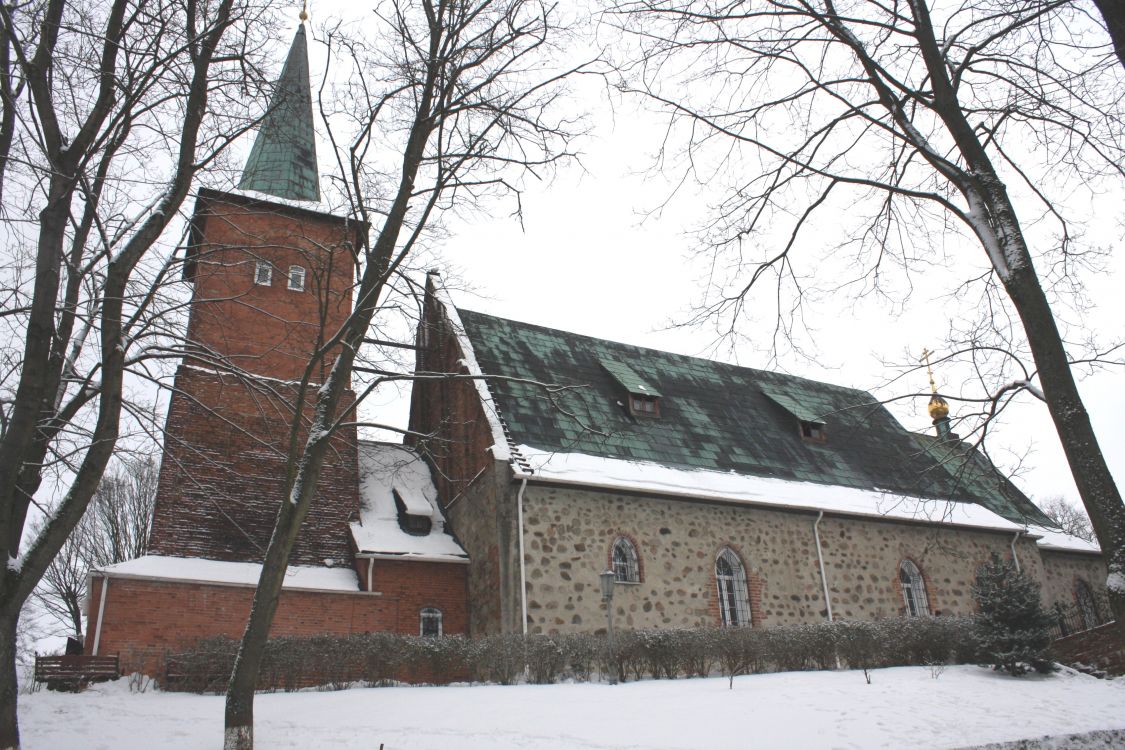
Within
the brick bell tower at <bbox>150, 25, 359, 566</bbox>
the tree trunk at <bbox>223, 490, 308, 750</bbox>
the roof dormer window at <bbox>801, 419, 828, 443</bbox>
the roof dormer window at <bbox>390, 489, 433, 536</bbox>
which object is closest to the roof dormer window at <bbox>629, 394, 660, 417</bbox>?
the roof dormer window at <bbox>801, 419, 828, 443</bbox>

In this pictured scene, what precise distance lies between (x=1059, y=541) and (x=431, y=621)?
17163mm

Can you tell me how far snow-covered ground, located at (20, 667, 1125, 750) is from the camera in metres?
7.86

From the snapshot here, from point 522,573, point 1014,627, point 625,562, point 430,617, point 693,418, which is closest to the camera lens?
point 1014,627

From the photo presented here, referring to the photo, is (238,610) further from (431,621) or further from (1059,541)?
(1059,541)

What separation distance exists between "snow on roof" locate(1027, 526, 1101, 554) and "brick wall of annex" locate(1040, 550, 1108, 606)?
0.66 ft

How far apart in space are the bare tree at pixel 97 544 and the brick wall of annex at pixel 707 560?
65.6 ft

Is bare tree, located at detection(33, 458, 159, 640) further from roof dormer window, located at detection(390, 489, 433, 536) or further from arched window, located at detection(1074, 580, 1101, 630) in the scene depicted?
arched window, located at detection(1074, 580, 1101, 630)

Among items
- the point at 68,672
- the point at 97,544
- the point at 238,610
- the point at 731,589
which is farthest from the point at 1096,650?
the point at 97,544

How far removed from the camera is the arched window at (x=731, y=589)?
1594 cm

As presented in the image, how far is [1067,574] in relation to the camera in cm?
2153

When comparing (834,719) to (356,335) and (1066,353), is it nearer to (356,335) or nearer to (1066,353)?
(1066,353)

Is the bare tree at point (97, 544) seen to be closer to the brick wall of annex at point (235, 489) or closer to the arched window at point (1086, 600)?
the brick wall of annex at point (235, 489)

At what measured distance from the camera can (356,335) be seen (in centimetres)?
933

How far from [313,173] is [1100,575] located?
968 inches
